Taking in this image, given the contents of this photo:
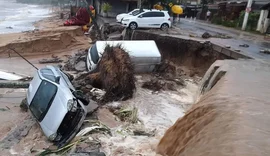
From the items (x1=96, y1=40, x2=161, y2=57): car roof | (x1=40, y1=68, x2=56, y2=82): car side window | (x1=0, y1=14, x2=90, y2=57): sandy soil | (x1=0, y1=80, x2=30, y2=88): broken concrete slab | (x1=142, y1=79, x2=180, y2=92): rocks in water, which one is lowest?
(x1=0, y1=14, x2=90, y2=57): sandy soil

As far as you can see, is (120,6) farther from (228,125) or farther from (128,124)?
(228,125)

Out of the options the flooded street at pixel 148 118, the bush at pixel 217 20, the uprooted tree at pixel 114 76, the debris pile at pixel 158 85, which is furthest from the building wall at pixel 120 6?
the debris pile at pixel 158 85

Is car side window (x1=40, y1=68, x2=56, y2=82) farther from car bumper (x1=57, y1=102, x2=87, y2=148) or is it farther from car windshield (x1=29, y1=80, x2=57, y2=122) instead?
car bumper (x1=57, y1=102, x2=87, y2=148)

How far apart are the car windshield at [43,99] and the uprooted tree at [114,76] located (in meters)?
2.45

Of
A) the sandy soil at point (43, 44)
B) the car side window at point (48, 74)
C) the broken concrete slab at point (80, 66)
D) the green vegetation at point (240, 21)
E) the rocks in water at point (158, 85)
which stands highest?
the green vegetation at point (240, 21)

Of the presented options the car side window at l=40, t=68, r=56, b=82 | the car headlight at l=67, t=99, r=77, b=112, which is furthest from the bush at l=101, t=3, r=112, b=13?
the car headlight at l=67, t=99, r=77, b=112

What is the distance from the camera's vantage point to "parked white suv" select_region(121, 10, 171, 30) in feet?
77.9

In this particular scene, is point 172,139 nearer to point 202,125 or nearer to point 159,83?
point 202,125

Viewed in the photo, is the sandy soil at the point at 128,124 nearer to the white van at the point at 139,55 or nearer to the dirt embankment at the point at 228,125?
the white van at the point at 139,55

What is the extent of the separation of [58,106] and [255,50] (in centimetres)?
1210

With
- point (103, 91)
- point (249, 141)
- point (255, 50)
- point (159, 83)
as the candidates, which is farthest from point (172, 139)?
point (255, 50)

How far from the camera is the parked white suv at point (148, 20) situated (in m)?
23.7

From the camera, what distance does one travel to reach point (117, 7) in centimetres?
3850

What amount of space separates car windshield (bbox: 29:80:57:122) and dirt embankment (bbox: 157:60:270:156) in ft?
11.6
